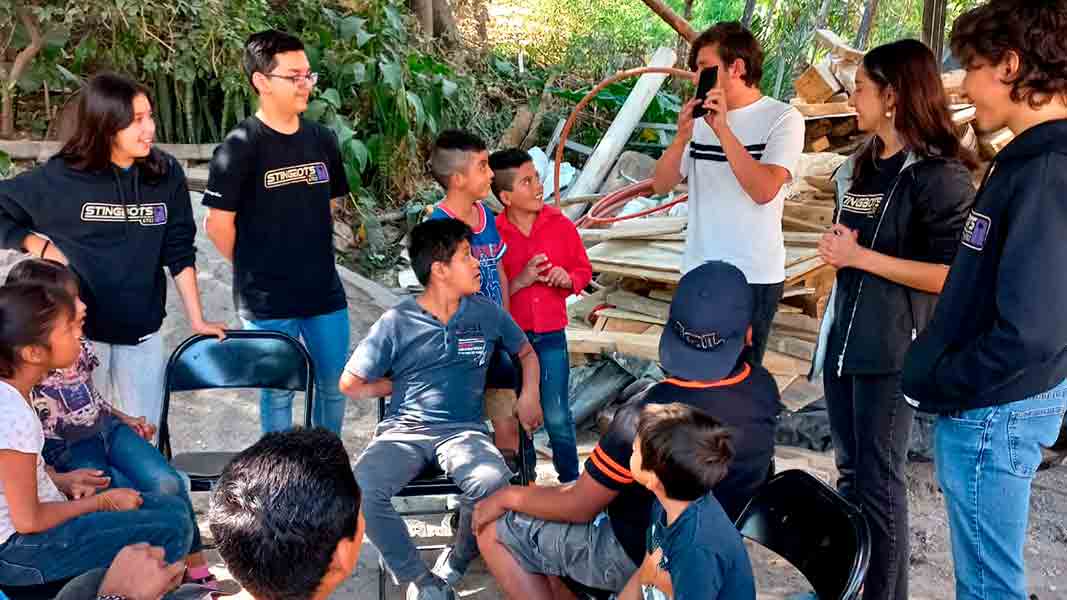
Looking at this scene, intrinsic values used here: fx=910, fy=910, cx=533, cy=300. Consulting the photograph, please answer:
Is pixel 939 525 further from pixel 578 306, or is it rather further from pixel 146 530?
pixel 146 530

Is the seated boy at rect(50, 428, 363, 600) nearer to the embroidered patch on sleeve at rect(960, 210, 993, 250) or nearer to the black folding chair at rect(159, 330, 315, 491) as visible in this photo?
the embroidered patch on sleeve at rect(960, 210, 993, 250)

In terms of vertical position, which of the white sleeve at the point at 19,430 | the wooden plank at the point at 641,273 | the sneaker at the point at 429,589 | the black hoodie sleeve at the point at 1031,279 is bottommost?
the sneaker at the point at 429,589

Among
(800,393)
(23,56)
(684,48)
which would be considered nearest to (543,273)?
(800,393)

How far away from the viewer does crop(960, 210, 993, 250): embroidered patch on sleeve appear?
6.86ft

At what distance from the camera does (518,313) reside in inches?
149

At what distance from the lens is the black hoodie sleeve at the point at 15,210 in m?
3.12

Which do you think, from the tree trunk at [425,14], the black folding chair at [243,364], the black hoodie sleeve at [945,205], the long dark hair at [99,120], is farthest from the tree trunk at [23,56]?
the black hoodie sleeve at [945,205]

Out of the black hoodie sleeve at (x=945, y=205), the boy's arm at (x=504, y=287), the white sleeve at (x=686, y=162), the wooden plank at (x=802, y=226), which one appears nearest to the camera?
the black hoodie sleeve at (x=945, y=205)

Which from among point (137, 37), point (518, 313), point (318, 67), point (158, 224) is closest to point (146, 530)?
point (158, 224)

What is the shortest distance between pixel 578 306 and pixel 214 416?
2.25 meters

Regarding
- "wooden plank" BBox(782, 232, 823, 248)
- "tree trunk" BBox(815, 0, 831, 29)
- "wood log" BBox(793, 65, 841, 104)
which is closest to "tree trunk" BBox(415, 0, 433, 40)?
"tree trunk" BBox(815, 0, 831, 29)

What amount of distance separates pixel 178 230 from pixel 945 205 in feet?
8.58

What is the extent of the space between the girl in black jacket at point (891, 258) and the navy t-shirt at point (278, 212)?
6.30 feet

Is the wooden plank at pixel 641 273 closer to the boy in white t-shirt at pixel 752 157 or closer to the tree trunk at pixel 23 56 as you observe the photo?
the boy in white t-shirt at pixel 752 157
